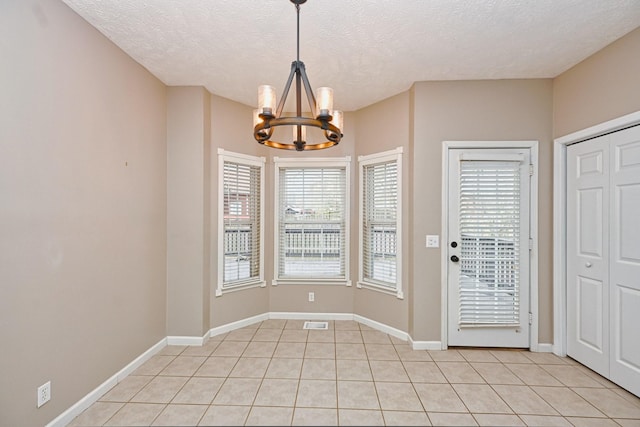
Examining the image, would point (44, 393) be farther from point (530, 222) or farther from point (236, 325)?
point (530, 222)

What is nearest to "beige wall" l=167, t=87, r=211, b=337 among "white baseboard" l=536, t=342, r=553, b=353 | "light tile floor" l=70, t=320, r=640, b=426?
"light tile floor" l=70, t=320, r=640, b=426

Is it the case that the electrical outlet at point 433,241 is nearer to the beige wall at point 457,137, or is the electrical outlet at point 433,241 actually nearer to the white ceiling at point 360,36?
the beige wall at point 457,137

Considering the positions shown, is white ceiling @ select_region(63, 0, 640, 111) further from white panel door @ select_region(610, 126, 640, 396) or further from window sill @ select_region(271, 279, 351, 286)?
window sill @ select_region(271, 279, 351, 286)

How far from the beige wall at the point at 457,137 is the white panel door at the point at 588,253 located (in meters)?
0.19

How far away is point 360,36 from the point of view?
2377mm

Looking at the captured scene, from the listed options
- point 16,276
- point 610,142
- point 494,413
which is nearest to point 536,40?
point 610,142

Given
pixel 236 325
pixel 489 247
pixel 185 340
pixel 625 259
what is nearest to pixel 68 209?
pixel 185 340

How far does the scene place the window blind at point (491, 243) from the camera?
122 inches

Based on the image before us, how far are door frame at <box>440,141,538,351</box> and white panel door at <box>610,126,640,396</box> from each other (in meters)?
0.62

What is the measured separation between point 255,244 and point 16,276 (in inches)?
93.6

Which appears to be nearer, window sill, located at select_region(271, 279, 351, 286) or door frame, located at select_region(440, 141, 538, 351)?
door frame, located at select_region(440, 141, 538, 351)

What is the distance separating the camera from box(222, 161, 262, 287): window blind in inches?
143

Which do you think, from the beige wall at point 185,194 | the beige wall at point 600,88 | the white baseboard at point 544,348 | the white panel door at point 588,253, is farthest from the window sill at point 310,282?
the beige wall at point 600,88

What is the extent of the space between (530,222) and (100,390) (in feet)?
13.3
